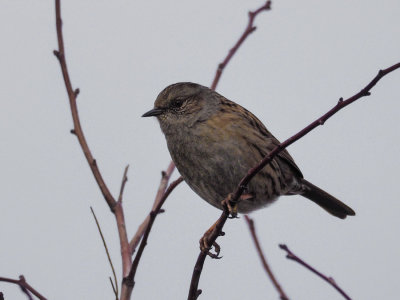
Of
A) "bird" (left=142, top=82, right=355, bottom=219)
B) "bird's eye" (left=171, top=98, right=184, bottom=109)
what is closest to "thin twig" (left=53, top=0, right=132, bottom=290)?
"bird" (left=142, top=82, right=355, bottom=219)

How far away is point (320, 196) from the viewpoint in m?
7.59

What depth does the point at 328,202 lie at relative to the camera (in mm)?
7594

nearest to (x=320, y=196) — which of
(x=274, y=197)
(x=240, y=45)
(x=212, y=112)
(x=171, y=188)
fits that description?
(x=274, y=197)

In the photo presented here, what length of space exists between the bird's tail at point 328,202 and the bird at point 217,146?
0.93 metres

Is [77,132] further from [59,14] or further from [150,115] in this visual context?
[150,115]

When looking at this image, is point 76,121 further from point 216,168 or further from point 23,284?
point 216,168

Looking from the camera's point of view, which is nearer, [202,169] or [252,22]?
[252,22]

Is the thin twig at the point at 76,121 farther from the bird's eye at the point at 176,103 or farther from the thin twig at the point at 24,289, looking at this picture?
the bird's eye at the point at 176,103

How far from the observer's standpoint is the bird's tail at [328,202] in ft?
24.7

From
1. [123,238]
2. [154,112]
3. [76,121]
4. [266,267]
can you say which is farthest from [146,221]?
[154,112]

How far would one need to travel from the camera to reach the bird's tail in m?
7.53

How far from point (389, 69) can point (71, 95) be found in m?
2.20

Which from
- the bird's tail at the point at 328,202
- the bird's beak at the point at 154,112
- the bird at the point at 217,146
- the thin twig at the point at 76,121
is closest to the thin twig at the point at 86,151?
the thin twig at the point at 76,121

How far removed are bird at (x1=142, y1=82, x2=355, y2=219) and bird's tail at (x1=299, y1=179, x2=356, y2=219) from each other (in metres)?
0.93
